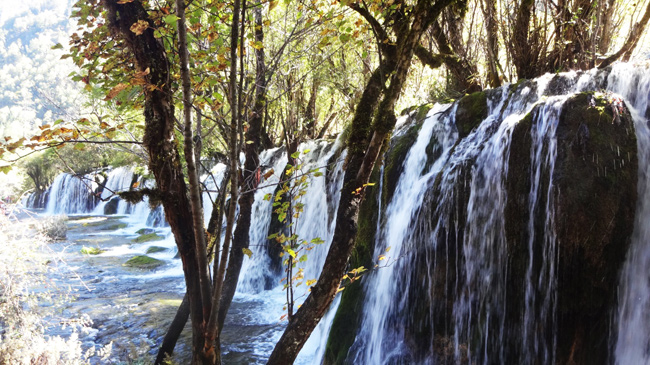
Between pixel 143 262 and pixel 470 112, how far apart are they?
36.2 ft

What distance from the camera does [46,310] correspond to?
8969 millimetres

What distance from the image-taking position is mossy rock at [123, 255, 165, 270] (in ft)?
42.7

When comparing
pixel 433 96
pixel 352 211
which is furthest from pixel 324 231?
pixel 352 211

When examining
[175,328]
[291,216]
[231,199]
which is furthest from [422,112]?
[231,199]

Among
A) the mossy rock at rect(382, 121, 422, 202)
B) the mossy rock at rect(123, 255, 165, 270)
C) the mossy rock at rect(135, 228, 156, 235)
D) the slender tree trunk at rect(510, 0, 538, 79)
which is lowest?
the mossy rock at rect(123, 255, 165, 270)

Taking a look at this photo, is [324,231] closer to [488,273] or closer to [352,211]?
[488,273]

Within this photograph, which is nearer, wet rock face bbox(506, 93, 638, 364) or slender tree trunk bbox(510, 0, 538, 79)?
wet rock face bbox(506, 93, 638, 364)

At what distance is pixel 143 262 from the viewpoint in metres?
13.3

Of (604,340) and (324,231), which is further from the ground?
(324,231)

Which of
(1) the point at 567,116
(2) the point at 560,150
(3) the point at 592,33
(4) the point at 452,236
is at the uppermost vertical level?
(3) the point at 592,33

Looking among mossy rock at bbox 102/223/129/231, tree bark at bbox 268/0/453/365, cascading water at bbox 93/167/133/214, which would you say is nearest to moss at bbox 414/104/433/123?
tree bark at bbox 268/0/453/365

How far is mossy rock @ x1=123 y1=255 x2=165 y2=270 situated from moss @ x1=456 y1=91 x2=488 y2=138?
10317 mm

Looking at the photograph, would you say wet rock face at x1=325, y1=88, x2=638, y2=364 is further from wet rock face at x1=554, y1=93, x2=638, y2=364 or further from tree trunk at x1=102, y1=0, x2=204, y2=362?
tree trunk at x1=102, y1=0, x2=204, y2=362

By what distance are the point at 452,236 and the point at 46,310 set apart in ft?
28.2
